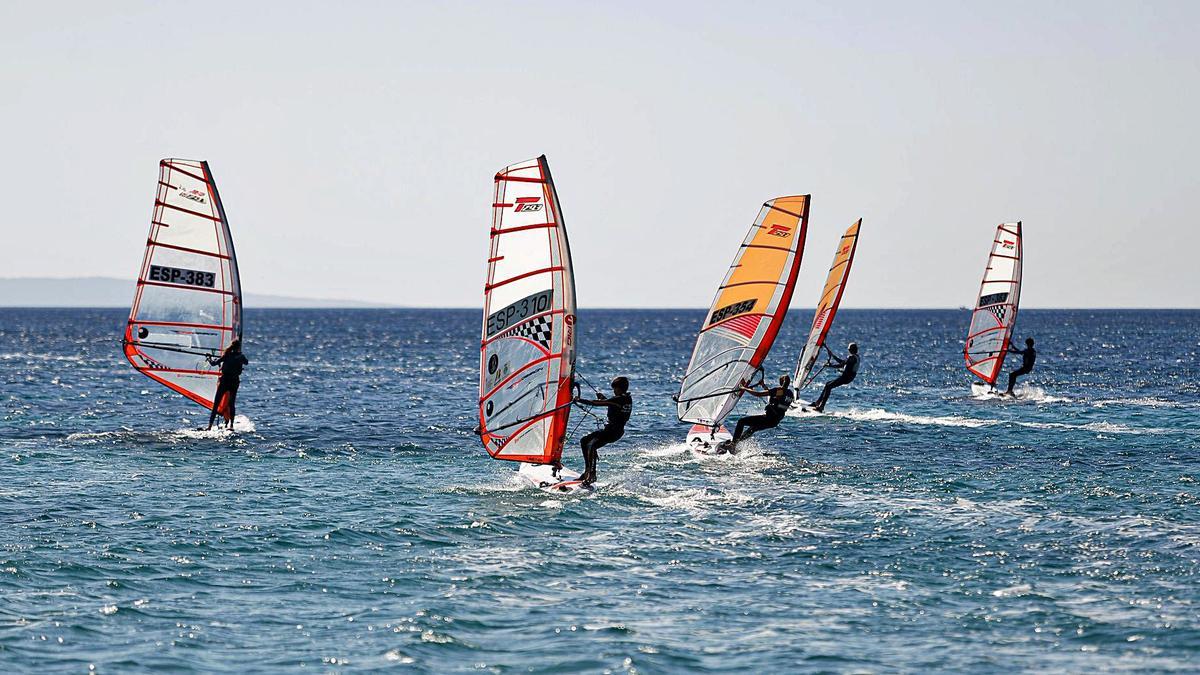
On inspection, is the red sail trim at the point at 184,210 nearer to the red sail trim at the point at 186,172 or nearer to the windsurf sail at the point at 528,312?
the red sail trim at the point at 186,172

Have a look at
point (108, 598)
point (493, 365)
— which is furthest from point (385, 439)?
point (108, 598)

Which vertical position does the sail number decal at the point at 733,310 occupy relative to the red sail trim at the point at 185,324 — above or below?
above

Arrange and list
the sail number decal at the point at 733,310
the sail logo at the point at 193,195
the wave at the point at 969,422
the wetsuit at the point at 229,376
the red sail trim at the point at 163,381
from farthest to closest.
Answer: the wave at the point at 969,422 < the red sail trim at the point at 163,381 < the sail logo at the point at 193,195 < the wetsuit at the point at 229,376 < the sail number decal at the point at 733,310

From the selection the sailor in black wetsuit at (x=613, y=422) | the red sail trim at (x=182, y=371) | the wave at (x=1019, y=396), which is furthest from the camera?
the wave at (x=1019, y=396)

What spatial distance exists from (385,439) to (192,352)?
5.28m

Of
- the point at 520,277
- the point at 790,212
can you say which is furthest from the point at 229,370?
the point at 790,212

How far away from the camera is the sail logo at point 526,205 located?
2047cm

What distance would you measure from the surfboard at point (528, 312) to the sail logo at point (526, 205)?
0.05 ft

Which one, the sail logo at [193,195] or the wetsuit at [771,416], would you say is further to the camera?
the sail logo at [193,195]

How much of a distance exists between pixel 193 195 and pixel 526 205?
42.4 feet

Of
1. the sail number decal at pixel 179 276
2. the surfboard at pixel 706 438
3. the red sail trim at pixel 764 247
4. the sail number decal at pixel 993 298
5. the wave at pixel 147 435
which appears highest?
the red sail trim at pixel 764 247

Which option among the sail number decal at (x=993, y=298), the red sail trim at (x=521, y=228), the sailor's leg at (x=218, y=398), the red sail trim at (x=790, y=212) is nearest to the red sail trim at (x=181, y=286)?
the sailor's leg at (x=218, y=398)

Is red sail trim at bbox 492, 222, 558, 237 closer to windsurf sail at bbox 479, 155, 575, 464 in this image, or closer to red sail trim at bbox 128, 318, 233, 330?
windsurf sail at bbox 479, 155, 575, 464

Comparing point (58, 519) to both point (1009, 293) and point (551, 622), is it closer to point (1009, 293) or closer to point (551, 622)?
point (551, 622)
